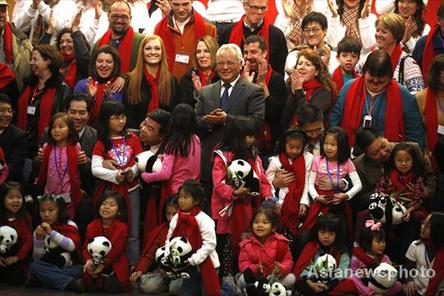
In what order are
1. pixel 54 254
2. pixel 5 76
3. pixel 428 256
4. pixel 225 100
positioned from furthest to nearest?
1. pixel 5 76
2. pixel 225 100
3. pixel 54 254
4. pixel 428 256

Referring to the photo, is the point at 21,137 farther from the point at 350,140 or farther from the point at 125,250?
the point at 350,140

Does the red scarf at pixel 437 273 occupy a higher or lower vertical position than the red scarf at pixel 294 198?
lower

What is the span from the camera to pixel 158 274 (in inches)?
290

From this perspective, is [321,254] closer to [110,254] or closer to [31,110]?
[110,254]

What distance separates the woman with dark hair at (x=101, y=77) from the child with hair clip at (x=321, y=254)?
81.1 inches

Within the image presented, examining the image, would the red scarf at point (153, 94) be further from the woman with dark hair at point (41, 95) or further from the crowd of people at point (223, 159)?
the woman with dark hair at point (41, 95)

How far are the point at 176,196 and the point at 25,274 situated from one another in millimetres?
1256

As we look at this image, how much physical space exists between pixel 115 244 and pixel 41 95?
5.54 feet

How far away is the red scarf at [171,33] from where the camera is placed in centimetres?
877

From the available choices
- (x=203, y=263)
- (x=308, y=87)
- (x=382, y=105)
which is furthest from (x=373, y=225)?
(x=308, y=87)

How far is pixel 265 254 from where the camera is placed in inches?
275

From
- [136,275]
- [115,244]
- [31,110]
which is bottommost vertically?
[136,275]

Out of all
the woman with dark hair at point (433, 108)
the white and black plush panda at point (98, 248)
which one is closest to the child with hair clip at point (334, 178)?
the woman with dark hair at point (433, 108)

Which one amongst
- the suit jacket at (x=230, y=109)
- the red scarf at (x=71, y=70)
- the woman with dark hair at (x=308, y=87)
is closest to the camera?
the suit jacket at (x=230, y=109)
